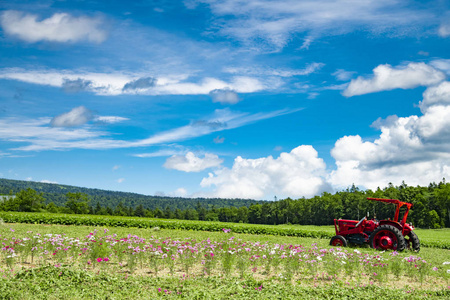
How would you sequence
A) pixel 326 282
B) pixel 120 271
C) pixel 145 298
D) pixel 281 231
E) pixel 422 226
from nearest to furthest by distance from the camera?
pixel 145 298 < pixel 326 282 < pixel 120 271 < pixel 281 231 < pixel 422 226

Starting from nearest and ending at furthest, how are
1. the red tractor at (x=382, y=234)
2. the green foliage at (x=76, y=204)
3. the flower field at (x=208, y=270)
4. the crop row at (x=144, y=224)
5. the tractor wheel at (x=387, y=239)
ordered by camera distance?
the flower field at (x=208, y=270), the tractor wheel at (x=387, y=239), the red tractor at (x=382, y=234), the crop row at (x=144, y=224), the green foliage at (x=76, y=204)

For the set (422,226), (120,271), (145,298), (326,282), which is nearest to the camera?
(145,298)

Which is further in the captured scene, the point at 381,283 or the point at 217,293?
the point at 381,283

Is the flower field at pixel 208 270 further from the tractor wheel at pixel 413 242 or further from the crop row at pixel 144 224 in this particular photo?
the crop row at pixel 144 224

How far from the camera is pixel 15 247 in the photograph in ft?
38.6

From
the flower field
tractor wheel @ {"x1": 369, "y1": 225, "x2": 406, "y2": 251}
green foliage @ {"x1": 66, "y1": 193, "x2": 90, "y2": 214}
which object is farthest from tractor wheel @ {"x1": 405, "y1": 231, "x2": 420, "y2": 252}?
green foliage @ {"x1": 66, "y1": 193, "x2": 90, "y2": 214}

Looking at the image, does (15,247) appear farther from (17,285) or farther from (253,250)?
(253,250)

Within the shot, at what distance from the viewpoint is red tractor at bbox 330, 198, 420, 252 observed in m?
16.8

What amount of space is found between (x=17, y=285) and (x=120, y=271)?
3.11m

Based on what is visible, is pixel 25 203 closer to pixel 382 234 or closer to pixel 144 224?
pixel 144 224

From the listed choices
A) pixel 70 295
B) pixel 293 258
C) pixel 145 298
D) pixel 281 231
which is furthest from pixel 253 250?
pixel 281 231

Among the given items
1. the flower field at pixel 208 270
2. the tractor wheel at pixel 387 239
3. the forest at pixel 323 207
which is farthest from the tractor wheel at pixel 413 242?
the forest at pixel 323 207

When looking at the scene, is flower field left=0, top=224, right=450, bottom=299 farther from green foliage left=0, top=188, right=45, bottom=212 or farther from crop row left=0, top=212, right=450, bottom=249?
green foliage left=0, top=188, right=45, bottom=212

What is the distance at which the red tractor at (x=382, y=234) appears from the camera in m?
16.8
